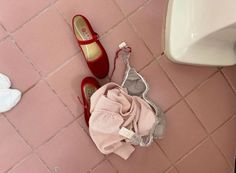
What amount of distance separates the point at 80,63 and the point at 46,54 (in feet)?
0.35

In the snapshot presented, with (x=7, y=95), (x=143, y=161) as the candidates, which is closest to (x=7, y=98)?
(x=7, y=95)

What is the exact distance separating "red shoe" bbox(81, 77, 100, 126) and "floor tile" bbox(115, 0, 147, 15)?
238 mm

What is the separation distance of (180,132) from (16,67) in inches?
21.7

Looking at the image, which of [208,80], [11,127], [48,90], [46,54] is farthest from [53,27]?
[208,80]

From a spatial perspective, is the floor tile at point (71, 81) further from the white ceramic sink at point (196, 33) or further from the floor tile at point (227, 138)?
the floor tile at point (227, 138)

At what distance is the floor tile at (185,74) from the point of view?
1379mm

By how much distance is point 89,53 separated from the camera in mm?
1330

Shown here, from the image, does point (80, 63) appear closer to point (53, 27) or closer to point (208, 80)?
point (53, 27)

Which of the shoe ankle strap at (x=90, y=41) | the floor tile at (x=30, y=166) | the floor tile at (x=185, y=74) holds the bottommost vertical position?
the floor tile at (x=185, y=74)

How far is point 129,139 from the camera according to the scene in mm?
1307

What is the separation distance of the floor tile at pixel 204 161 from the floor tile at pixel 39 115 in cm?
41

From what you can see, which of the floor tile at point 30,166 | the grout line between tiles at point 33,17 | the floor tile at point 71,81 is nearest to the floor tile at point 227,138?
the floor tile at point 71,81

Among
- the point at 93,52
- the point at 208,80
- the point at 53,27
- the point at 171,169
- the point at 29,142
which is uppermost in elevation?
the point at 53,27

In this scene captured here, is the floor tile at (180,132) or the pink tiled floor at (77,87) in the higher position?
the pink tiled floor at (77,87)
